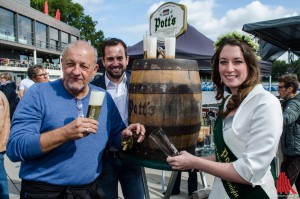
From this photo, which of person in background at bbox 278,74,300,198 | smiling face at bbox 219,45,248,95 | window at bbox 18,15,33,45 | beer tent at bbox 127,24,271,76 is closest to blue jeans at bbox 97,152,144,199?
smiling face at bbox 219,45,248,95

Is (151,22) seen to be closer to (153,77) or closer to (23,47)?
(153,77)

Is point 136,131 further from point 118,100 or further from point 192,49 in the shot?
point 192,49

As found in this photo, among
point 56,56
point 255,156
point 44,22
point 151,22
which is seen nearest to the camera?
point 255,156

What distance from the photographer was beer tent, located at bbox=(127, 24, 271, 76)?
231 inches

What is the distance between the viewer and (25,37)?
4062 cm

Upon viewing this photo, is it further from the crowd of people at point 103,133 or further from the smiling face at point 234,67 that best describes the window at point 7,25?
the smiling face at point 234,67

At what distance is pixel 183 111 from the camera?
75.4 inches

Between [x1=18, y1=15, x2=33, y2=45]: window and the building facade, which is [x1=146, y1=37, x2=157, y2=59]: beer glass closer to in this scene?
the building facade

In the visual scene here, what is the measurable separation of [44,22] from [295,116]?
4801 cm

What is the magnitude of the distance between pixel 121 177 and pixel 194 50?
13.8 feet

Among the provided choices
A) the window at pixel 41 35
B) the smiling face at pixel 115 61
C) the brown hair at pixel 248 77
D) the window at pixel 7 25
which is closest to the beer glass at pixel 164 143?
the brown hair at pixel 248 77

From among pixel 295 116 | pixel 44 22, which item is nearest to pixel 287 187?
pixel 295 116

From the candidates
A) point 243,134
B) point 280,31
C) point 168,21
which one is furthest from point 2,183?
point 280,31

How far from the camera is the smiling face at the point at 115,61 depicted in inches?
99.9
